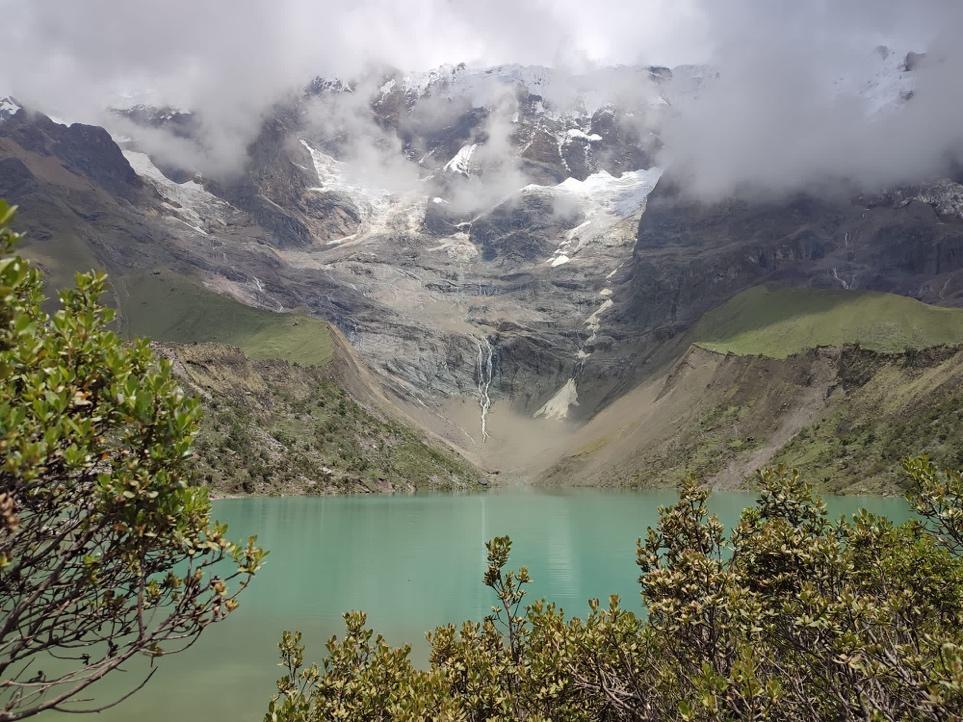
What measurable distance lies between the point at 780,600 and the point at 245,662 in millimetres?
24051

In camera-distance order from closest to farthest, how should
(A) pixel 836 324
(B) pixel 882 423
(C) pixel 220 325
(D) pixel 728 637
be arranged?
(D) pixel 728 637 → (B) pixel 882 423 → (A) pixel 836 324 → (C) pixel 220 325

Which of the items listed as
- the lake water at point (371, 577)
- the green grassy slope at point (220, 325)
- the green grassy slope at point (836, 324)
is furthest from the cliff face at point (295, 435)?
the green grassy slope at point (836, 324)

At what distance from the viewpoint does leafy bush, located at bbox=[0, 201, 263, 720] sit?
17.6 feet

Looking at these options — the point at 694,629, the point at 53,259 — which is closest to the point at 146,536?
the point at 694,629

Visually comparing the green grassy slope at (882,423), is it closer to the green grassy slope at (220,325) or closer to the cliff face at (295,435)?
the cliff face at (295,435)

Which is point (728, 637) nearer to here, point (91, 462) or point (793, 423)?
point (91, 462)

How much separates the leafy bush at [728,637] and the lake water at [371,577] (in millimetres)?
14038

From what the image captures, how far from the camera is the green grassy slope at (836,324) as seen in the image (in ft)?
488

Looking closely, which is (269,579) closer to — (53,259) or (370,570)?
(370,570)

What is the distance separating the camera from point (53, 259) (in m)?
190

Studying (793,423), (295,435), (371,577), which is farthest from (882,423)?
(295,435)

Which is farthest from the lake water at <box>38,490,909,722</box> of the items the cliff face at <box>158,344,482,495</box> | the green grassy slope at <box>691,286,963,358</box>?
the green grassy slope at <box>691,286,963,358</box>

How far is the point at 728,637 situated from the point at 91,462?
886 centimetres

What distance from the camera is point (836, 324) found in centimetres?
15925
